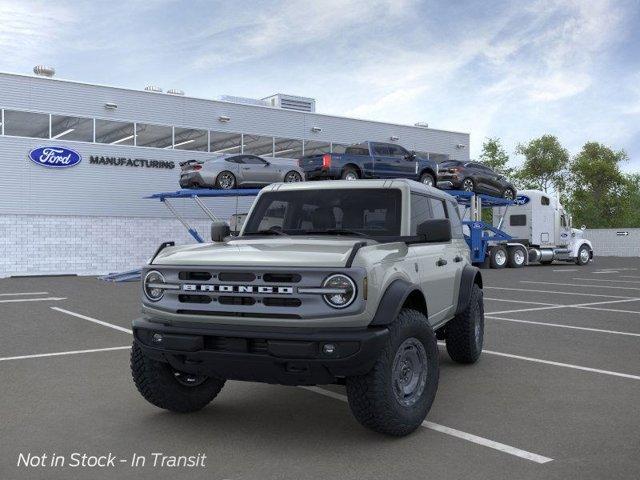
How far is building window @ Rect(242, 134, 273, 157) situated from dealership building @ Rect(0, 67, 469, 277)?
0.05 meters

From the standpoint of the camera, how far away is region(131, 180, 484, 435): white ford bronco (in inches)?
173

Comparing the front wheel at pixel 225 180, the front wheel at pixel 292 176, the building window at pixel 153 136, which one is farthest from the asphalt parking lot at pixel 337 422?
the building window at pixel 153 136

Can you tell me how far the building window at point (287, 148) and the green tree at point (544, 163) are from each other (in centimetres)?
4471

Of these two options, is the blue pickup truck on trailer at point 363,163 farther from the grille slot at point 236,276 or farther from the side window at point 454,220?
the grille slot at point 236,276

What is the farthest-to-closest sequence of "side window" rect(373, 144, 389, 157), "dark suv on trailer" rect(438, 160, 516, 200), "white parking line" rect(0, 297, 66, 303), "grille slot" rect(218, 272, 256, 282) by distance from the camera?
"dark suv on trailer" rect(438, 160, 516, 200)
"side window" rect(373, 144, 389, 157)
"white parking line" rect(0, 297, 66, 303)
"grille slot" rect(218, 272, 256, 282)

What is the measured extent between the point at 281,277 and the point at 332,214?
5.16 feet

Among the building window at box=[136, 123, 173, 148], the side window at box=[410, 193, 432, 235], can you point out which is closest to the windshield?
the side window at box=[410, 193, 432, 235]

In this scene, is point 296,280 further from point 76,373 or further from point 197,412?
point 76,373

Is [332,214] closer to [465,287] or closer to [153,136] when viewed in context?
[465,287]

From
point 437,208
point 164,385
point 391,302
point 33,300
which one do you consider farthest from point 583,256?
point 164,385

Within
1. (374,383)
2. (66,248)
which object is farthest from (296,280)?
(66,248)

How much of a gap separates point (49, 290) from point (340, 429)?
15637mm

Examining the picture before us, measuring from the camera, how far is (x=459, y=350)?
289 inches

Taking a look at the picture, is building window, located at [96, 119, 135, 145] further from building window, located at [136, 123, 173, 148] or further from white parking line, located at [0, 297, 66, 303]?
white parking line, located at [0, 297, 66, 303]
